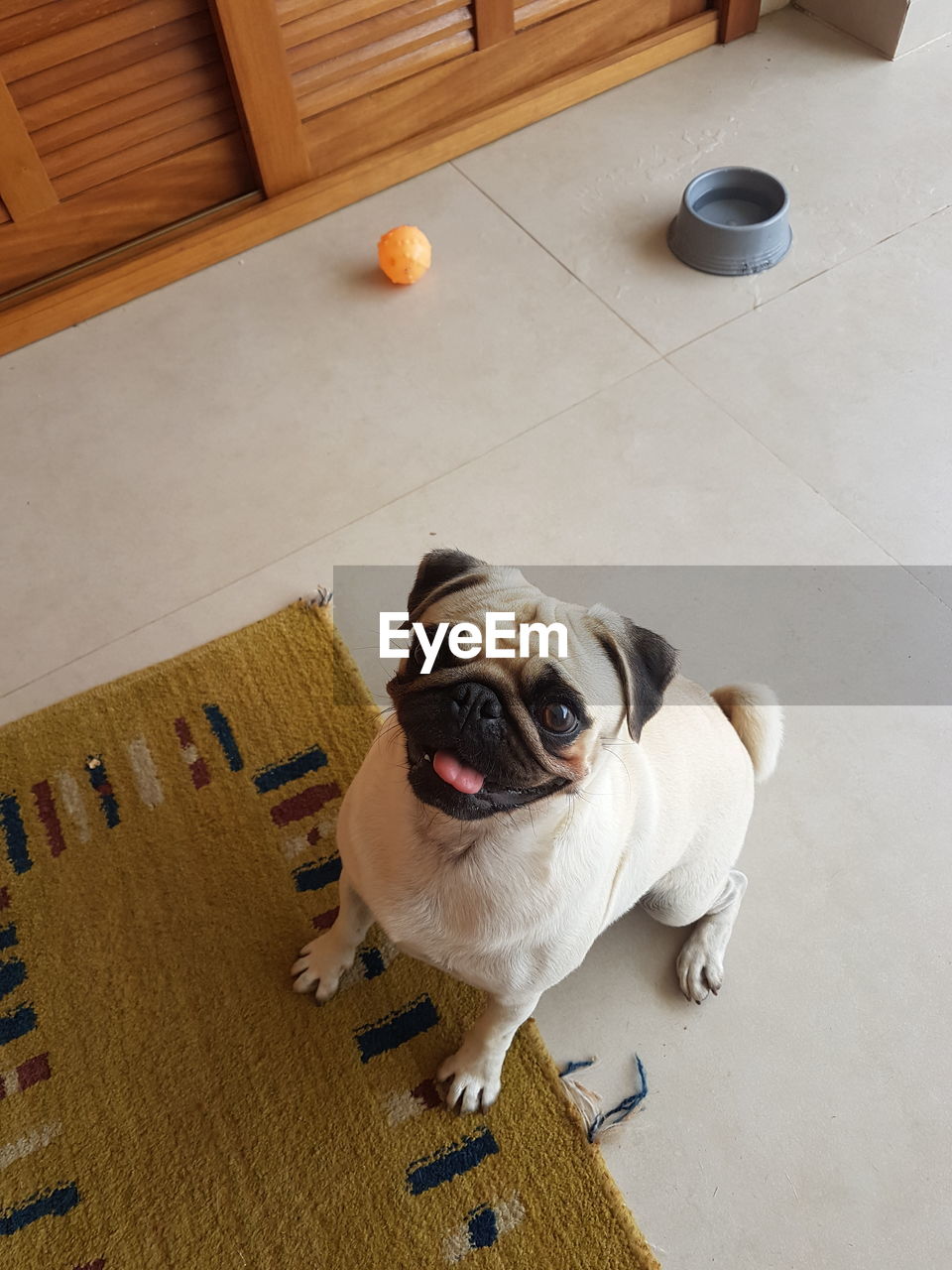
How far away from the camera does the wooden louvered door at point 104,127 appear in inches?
95.7

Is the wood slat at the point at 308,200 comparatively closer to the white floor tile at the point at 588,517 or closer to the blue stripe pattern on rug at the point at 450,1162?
the white floor tile at the point at 588,517

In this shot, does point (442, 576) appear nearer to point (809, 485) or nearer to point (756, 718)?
point (756, 718)

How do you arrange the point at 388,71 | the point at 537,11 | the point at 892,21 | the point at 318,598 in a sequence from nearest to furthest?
1. the point at 318,598
2. the point at 388,71
3. the point at 537,11
4. the point at 892,21

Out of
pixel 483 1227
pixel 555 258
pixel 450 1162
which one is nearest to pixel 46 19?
pixel 555 258

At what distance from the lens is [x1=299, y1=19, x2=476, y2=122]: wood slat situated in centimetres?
284

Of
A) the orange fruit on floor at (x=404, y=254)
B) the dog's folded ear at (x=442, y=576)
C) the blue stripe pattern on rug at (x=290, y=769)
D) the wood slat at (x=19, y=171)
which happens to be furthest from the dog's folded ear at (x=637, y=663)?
the wood slat at (x=19, y=171)

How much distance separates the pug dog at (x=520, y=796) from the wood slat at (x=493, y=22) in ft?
7.12

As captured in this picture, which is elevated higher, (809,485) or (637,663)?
(637,663)

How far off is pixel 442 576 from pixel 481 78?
7.35ft

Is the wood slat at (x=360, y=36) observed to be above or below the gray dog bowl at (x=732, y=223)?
above

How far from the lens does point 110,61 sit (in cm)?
252

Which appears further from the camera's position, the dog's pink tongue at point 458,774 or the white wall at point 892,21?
the white wall at point 892,21

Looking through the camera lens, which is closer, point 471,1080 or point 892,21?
point 471,1080

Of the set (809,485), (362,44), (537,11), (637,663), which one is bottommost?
(809,485)
